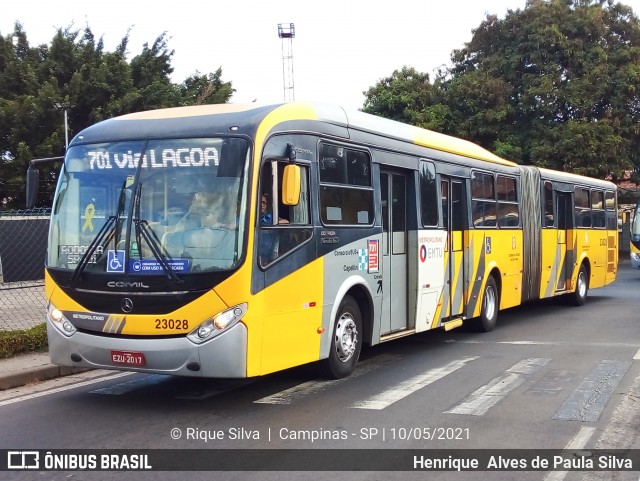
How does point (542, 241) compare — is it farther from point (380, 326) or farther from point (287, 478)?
point (287, 478)

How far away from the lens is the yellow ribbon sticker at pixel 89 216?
7344 mm

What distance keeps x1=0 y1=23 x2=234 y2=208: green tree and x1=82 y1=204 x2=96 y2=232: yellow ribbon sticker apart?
1773cm

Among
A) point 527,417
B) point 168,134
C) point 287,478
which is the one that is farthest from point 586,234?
point 287,478

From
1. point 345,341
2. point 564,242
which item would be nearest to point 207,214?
point 345,341

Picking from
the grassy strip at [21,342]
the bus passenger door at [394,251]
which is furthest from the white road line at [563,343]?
the grassy strip at [21,342]

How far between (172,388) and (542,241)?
9.81 metres

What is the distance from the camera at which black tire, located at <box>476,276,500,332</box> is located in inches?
507

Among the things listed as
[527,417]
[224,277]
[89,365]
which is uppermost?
[224,277]

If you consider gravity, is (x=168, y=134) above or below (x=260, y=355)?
above

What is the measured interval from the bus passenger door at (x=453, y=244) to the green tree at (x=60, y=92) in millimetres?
16059

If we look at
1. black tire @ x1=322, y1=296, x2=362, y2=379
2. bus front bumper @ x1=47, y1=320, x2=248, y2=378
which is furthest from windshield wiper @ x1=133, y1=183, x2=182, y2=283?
black tire @ x1=322, y1=296, x2=362, y2=379

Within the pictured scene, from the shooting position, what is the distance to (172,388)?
8.27 meters

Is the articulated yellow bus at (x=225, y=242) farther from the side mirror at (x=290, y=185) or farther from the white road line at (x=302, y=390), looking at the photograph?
the white road line at (x=302, y=390)

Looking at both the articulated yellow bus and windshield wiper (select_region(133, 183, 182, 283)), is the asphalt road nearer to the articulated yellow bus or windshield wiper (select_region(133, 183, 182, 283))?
the articulated yellow bus
